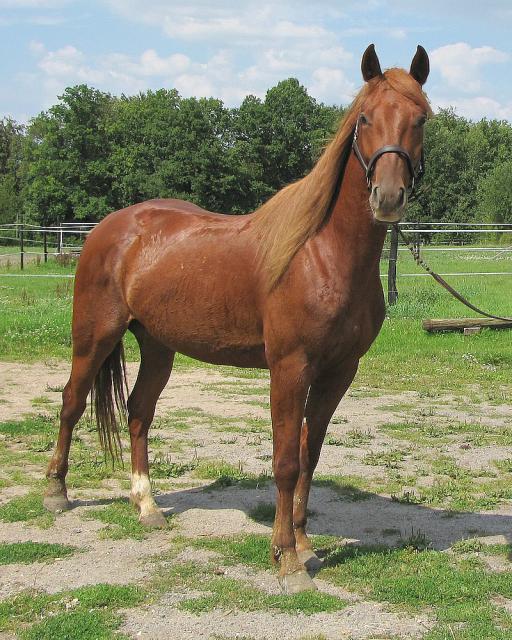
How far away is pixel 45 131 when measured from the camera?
46.9 meters

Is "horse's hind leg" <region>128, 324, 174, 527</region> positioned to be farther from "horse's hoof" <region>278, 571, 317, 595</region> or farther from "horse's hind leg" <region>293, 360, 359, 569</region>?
"horse's hoof" <region>278, 571, 317, 595</region>

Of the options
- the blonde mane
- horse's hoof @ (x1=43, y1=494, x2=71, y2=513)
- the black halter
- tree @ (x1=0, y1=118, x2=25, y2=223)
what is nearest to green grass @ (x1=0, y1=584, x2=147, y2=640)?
horse's hoof @ (x1=43, y1=494, x2=71, y2=513)

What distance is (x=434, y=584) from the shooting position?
11.2ft

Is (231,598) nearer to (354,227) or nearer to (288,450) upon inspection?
(288,450)

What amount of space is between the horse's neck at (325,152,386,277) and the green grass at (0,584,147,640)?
1.94 meters

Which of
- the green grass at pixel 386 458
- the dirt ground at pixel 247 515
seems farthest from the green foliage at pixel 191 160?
the green grass at pixel 386 458

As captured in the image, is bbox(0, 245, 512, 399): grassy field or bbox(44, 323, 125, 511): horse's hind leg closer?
bbox(44, 323, 125, 511): horse's hind leg

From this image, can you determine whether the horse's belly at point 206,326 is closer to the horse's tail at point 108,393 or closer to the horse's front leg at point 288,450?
the horse's front leg at point 288,450

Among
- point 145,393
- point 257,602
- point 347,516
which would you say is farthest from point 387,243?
point 257,602

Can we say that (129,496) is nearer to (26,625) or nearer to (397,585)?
(26,625)

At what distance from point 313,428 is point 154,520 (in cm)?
123

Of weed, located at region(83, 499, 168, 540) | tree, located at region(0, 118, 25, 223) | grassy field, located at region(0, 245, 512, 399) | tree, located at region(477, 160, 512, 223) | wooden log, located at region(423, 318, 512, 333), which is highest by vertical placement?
tree, located at region(0, 118, 25, 223)

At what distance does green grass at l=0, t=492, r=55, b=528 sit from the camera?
14.2 feet

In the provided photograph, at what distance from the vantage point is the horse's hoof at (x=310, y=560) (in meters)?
3.72
